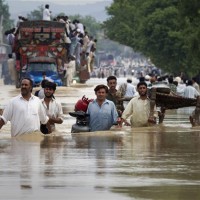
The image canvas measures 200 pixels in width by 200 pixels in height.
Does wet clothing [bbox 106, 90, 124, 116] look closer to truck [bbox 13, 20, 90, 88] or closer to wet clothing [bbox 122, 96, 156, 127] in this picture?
wet clothing [bbox 122, 96, 156, 127]

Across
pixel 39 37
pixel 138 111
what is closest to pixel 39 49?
pixel 39 37

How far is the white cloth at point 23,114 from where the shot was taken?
56.8 feet

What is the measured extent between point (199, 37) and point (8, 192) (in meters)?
44.0

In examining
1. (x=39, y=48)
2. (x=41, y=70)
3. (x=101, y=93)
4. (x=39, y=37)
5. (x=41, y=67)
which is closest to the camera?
(x=101, y=93)

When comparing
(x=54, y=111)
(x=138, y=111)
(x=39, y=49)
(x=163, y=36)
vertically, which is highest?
(x=163, y=36)

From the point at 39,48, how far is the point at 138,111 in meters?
50.8

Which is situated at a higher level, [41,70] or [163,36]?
[163,36]

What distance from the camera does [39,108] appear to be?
57.7ft

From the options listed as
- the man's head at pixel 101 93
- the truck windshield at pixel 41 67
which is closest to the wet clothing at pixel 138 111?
the man's head at pixel 101 93

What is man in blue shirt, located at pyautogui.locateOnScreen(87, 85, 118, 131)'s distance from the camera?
18.9m

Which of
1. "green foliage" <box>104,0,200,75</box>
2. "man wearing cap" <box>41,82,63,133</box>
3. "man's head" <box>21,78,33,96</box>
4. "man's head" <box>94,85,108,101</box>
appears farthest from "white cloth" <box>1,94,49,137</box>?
"green foliage" <box>104,0,200,75</box>

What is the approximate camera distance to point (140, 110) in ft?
69.3

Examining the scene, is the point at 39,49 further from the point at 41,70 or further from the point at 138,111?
the point at 138,111

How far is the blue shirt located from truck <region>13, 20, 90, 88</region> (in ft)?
164
